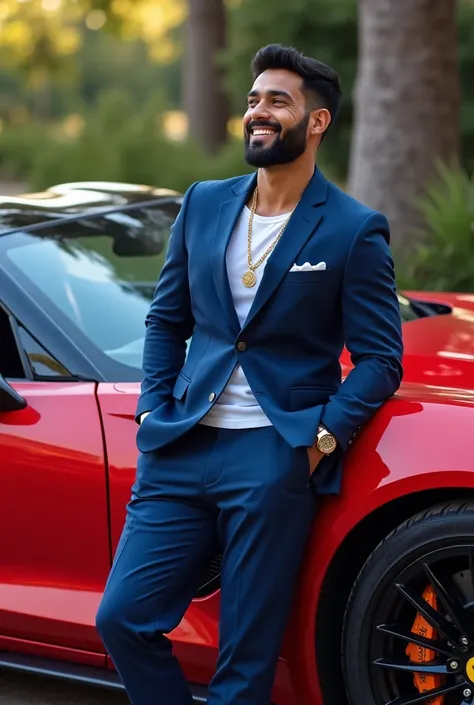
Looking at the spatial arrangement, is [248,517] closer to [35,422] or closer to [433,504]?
[433,504]

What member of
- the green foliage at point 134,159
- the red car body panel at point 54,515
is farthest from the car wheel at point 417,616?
the green foliage at point 134,159

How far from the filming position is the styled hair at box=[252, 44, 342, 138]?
276 cm

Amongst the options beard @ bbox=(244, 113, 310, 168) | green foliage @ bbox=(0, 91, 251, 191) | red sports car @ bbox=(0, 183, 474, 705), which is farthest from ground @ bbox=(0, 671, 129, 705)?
green foliage @ bbox=(0, 91, 251, 191)

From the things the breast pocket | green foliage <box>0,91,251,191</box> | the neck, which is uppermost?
the neck

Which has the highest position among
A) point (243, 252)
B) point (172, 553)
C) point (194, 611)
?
point (243, 252)

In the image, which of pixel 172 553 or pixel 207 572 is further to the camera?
pixel 207 572

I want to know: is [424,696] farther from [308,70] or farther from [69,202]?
[69,202]

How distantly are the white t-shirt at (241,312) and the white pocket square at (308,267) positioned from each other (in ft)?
0.30

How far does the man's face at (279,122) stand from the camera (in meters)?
2.75

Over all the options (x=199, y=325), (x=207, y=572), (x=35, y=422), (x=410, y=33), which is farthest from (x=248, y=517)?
(x=410, y=33)

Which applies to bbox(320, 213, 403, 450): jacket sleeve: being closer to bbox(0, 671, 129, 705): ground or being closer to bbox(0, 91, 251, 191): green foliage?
bbox(0, 671, 129, 705): ground

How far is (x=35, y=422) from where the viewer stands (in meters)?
3.23

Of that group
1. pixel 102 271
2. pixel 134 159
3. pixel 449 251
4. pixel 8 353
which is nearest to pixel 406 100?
pixel 449 251

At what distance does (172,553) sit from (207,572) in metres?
0.25
